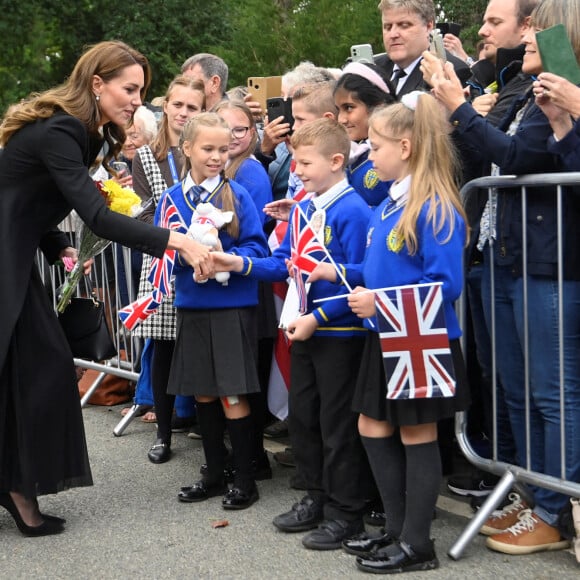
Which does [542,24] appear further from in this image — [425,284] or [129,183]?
[129,183]

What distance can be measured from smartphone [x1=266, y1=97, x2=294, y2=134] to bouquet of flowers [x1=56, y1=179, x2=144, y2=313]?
3.47ft

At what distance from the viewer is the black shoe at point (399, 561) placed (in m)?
3.99

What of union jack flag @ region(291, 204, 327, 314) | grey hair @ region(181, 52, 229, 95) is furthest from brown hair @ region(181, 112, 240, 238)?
grey hair @ region(181, 52, 229, 95)

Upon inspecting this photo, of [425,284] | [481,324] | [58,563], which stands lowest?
[58,563]

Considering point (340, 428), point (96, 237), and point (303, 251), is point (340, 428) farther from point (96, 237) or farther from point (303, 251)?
point (96, 237)

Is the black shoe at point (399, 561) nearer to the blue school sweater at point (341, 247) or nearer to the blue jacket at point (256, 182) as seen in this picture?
the blue school sweater at point (341, 247)

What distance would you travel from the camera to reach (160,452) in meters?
5.81

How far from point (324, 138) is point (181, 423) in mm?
2607

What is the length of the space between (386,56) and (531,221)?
87.3 inches

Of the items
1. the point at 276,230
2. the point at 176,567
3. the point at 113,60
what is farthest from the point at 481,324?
the point at 113,60

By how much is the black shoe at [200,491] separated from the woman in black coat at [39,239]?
500mm

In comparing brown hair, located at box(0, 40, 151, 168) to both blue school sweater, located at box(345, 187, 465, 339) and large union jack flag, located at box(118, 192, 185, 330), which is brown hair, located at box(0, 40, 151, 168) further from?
blue school sweater, located at box(345, 187, 465, 339)

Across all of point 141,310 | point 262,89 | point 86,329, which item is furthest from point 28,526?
point 262,89

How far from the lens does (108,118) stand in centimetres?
481
